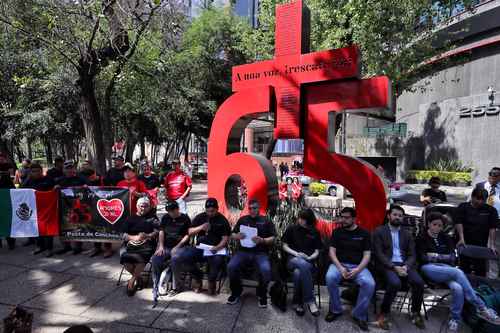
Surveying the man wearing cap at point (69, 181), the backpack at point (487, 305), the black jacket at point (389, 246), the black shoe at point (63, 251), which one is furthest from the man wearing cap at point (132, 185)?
the backpack at point (487, 305)

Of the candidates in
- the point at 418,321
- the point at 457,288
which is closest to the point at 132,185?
the point at 418,321

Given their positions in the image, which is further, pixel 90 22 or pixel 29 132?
pixel 29 132

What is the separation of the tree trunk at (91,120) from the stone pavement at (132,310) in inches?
184

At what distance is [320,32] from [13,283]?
12821 millimetres

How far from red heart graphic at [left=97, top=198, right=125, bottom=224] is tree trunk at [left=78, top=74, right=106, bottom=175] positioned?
3693 mm

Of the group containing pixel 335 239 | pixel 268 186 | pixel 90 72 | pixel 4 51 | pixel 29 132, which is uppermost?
pixel 4 51

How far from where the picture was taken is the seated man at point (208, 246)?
450cm

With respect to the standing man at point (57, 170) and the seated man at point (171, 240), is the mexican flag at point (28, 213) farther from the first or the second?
the seated man at point (171, 240)

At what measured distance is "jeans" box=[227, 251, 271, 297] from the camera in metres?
4.19

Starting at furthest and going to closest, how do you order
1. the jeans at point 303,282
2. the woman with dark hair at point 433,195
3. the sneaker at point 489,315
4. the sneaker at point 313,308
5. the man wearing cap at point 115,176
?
the man wearing cap at point 115,176
the woman with dark hair at point 433,195
the jeans at point 303,282
the sneaker at point 313,308
the sneaker at point 489,315

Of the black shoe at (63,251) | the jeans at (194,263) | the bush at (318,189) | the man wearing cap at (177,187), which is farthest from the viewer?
the bush at (318,189)

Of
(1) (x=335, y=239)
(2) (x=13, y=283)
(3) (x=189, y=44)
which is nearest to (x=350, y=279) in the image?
(1) (x=335, y=239)

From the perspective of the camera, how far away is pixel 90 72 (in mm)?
8641

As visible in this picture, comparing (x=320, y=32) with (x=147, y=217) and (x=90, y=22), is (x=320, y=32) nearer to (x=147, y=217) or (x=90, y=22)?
(x=90, y=22)
